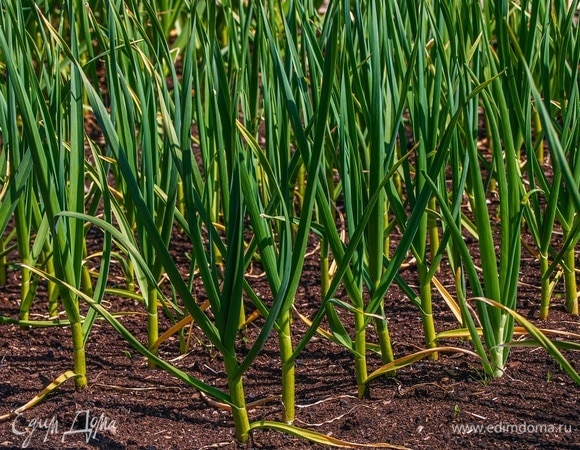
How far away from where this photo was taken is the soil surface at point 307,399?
4.95 feet

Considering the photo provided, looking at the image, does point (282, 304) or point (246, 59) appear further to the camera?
point (246, 59)

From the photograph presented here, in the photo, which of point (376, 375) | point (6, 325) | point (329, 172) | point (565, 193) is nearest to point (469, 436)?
point (376, 375)

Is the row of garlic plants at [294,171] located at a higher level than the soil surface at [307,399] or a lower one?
higher

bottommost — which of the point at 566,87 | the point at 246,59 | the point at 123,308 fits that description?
the point at 123,308

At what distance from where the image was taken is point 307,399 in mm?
1657

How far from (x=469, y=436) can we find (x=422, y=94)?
Result: 23.3 inches

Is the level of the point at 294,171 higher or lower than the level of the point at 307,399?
higher

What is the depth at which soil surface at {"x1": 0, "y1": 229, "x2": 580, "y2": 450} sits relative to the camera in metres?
1.51

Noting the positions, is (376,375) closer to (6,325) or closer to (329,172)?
(329,172)

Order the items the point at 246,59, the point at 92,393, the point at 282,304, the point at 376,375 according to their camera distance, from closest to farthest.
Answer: the point at 282,304
the point at 376,375
the point at 92,393
the point at 246,59

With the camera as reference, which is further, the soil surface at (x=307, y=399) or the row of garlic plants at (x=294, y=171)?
the soil surface at (x=307, y=399)

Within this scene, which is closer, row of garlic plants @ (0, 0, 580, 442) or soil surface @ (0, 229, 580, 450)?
row of garlic plants @ (0, 0, 580, 442)

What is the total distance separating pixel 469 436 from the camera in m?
1.48

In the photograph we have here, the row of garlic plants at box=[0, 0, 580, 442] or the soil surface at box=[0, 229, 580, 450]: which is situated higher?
the row of garlic plants at box=[0, 0, 580, 442]
